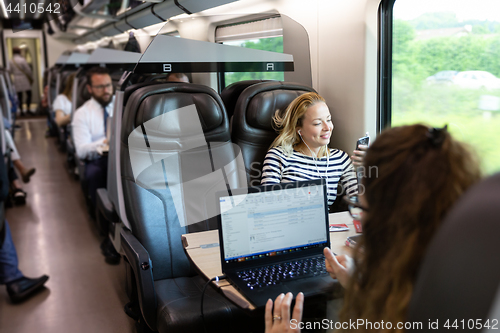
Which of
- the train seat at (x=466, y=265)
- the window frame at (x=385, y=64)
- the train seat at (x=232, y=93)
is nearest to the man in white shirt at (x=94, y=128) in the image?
the train seat at (x=232, y=93)

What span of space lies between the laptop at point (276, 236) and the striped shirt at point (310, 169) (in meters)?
0.78

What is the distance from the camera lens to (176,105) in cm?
210

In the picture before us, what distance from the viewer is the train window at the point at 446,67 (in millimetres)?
1786

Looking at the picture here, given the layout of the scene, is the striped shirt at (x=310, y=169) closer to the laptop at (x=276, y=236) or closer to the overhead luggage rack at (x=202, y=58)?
the overhead luggage rack at (x=202, y=58)

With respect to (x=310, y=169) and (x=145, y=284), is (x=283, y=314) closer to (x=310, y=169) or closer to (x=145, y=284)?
(x=145, y=284)

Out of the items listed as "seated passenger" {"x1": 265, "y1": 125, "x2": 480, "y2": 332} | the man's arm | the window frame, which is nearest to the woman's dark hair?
"seated passenger" {"x1": 265, "y1": 125, "x2": 480, "y2": 332}

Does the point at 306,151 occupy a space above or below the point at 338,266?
above

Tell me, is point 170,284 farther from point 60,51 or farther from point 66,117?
point 60,51

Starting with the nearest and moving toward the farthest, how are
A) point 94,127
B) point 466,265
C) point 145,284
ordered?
point 466,265, point 145,284, point 94,127

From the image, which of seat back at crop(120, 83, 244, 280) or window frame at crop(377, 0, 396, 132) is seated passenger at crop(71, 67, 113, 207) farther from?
window frame at crop(377, 0, 396, 132)

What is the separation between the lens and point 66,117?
5.56 meters

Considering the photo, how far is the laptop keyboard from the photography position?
4.58 ft

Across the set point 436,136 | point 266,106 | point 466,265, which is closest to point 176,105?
point 266,106

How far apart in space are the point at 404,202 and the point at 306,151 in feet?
5.89
